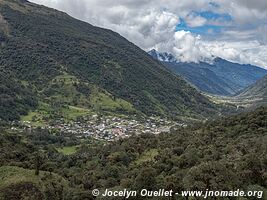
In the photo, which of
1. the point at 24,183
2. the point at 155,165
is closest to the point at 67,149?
the point at 155,165

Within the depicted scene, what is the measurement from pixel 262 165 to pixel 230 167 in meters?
4.92

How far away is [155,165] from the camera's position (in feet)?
270

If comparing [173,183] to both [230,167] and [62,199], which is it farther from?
[62,199]

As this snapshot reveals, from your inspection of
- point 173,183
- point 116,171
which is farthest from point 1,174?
point 173,183

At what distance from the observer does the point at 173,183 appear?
191 feet

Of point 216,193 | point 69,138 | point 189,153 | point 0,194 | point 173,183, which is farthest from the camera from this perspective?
point 69,138

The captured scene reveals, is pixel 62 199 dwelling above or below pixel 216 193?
below

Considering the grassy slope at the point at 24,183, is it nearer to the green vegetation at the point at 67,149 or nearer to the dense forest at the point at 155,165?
the dense forest at the point at 155,165

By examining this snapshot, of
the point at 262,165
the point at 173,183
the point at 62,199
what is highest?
the point at 262,165

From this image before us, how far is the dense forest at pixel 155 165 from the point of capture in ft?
188

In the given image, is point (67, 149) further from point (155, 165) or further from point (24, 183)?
point (24, 183)

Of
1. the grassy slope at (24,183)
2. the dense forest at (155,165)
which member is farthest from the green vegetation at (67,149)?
the grassy slope at (24,183)

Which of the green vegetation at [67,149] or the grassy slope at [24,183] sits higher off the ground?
the grassy slope at [24,183]

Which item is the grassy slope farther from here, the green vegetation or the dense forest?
the green vegetation
